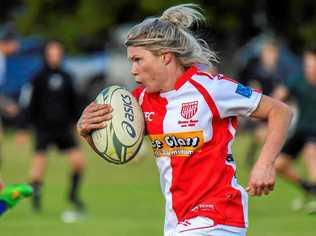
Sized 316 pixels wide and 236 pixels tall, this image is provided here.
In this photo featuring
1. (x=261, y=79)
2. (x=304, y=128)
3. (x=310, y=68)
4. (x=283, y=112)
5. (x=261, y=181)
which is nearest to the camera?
(x=261, y=181)

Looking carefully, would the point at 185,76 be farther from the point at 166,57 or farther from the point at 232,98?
the point at 232,98

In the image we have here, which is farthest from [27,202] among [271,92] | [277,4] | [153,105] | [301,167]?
[277,4]

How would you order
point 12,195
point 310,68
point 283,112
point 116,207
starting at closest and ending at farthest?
1. point 283,112
2. point 12,195
3. point 310,68
4. point 116,207

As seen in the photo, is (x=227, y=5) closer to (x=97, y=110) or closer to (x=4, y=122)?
(x=4, y=122)

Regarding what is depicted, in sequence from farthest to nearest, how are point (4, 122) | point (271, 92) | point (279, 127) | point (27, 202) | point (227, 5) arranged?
point (4, 122)
point (227, 5)
point (271, 92)
point (27, 202)
point (279, 127)

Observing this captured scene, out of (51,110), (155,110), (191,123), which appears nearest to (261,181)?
(191,123)

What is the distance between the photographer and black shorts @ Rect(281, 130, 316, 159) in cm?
1425

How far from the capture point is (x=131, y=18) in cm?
3127

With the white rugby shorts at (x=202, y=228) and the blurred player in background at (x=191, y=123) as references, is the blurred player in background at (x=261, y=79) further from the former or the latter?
the white rugby shorts at (x=202, y=228)

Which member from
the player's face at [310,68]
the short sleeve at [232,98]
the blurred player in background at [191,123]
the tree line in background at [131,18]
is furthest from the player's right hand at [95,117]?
the tree line in background at [131,18]

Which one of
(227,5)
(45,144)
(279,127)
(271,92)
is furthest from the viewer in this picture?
(227,5)

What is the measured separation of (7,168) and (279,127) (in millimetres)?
15823

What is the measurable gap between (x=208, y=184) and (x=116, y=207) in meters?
8.70

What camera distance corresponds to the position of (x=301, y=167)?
21312 millimetres
